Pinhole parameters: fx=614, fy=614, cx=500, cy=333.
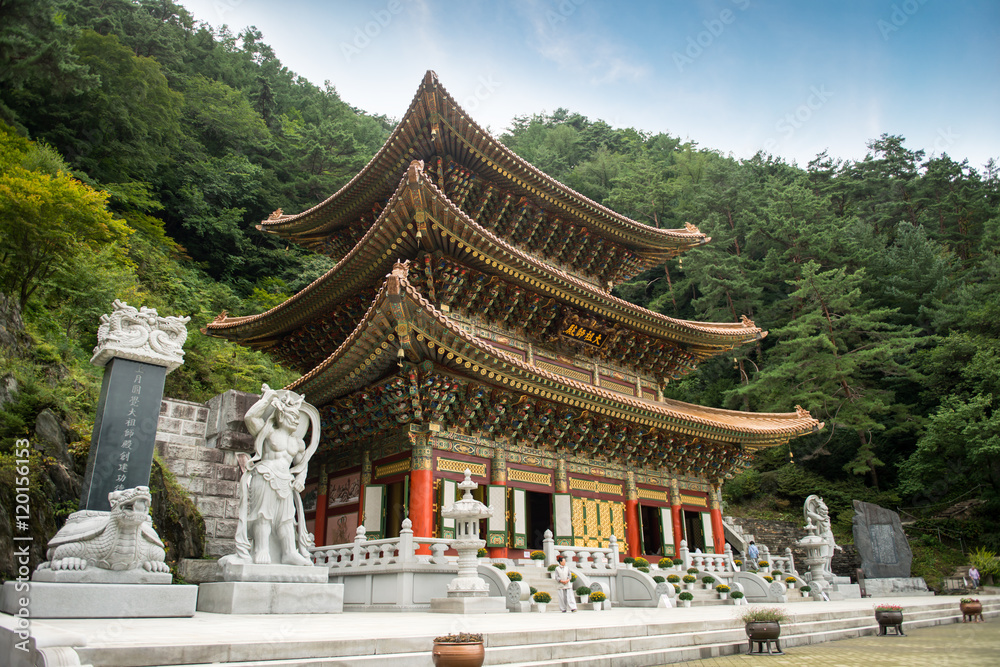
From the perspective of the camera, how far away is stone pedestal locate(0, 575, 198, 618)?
6344 millimetres

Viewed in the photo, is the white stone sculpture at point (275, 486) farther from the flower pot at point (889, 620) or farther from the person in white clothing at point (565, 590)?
the flower pot at point (889, 620)

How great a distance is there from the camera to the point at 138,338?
8.50 m

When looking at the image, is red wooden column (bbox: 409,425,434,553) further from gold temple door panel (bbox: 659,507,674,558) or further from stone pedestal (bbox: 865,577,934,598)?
stone pedestal (bbox: 865,577,934,598)

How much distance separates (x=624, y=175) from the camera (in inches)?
1638

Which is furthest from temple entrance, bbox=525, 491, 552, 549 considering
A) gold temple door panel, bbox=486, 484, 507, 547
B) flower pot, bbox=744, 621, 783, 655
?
flower pot, bbox=744, 621, 783, 655

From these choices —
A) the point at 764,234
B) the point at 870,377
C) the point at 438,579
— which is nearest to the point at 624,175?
the point at 764,234

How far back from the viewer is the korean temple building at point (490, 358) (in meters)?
12.6

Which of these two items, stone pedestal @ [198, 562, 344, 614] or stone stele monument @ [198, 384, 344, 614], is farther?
stone stele monument @ [198, 384, 344, 614]

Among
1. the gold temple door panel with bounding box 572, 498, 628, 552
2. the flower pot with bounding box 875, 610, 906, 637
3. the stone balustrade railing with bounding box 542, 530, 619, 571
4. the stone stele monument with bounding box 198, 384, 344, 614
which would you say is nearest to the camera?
the stone stele monument with bounding box 198, 384, 344, 614

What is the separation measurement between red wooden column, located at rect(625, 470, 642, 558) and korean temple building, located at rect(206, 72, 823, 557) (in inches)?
1.7

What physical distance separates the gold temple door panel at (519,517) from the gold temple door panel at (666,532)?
4.71 metres

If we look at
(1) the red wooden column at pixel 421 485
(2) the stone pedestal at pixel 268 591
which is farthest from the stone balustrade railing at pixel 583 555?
(2) the stone pedestal at pixel 268 591

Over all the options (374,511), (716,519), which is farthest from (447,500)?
(716,519)

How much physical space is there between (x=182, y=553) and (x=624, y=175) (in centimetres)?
3633
